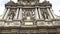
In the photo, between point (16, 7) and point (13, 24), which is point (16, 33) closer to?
point (13, 24)

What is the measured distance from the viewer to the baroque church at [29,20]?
10.1 meters

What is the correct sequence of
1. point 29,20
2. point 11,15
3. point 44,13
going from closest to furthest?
point 29,20 < point 11,15 < point 44,13

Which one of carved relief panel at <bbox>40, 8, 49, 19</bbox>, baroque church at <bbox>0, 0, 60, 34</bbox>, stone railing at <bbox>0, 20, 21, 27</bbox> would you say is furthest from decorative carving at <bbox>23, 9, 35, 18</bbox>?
stone railing at <bbox>0, 20, 21, 27</bbox>

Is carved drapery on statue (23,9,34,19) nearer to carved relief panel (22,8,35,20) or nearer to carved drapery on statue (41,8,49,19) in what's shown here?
carved relief panel (22,8,35,20)

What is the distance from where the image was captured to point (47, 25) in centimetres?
1023

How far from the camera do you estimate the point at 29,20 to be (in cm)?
1130

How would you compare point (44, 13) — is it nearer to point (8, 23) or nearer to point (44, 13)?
point (44, 13)

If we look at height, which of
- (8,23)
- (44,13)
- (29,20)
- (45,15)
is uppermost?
(44,13)

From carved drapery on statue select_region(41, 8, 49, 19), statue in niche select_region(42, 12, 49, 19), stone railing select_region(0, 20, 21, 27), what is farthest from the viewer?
carved drapery on statue select_region(41, 8, 49, 19)

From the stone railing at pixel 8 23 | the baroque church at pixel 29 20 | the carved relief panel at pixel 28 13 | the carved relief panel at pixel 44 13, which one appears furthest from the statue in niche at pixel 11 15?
the carved relief panel at pixel 44 13

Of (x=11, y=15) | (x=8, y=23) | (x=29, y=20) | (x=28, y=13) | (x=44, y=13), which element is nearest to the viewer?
(x=8, y=23)

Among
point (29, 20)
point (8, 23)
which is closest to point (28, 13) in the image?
point (29, 20)

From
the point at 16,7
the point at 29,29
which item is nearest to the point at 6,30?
the point at 29,29

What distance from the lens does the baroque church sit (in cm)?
1010
